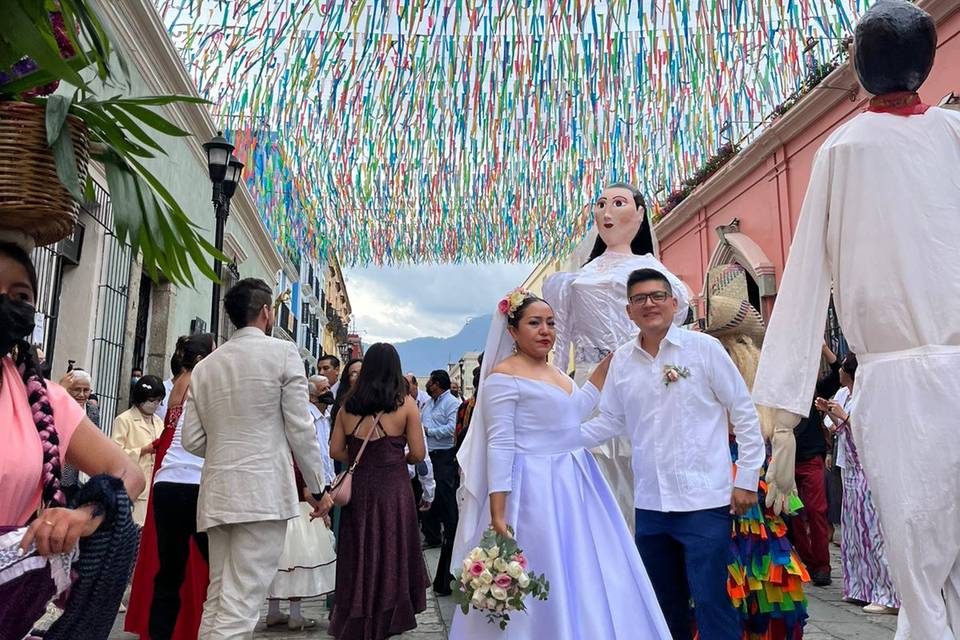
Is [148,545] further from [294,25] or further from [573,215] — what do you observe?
[573,215]

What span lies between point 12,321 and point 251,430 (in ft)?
7.30

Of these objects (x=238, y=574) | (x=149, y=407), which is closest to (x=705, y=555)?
(x=238, y=574)

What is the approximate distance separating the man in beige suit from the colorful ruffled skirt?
203cm

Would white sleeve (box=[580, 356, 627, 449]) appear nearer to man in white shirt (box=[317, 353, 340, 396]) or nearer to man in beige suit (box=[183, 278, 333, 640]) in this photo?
man in beige suit (box=[183, 278, 333, 640])

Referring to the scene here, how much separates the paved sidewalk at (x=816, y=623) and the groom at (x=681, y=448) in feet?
5.73

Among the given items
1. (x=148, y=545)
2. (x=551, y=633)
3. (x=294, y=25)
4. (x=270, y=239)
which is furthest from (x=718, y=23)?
(x=270, y=239)

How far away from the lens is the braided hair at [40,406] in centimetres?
166

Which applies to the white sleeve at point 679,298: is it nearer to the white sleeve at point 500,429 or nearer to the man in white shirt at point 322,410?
the white sleeve at point 500,429

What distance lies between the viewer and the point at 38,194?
1.79m

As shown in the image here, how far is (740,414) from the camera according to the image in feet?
10.4

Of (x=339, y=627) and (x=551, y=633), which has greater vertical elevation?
(x=551, y=633)

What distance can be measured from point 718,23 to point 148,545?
4984 mm

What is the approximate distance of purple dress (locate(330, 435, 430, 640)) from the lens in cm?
450

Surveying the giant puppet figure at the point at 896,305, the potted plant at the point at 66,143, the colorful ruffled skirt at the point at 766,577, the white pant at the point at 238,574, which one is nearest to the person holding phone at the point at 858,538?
the colorful ruffled skirt at the point at 766,577
